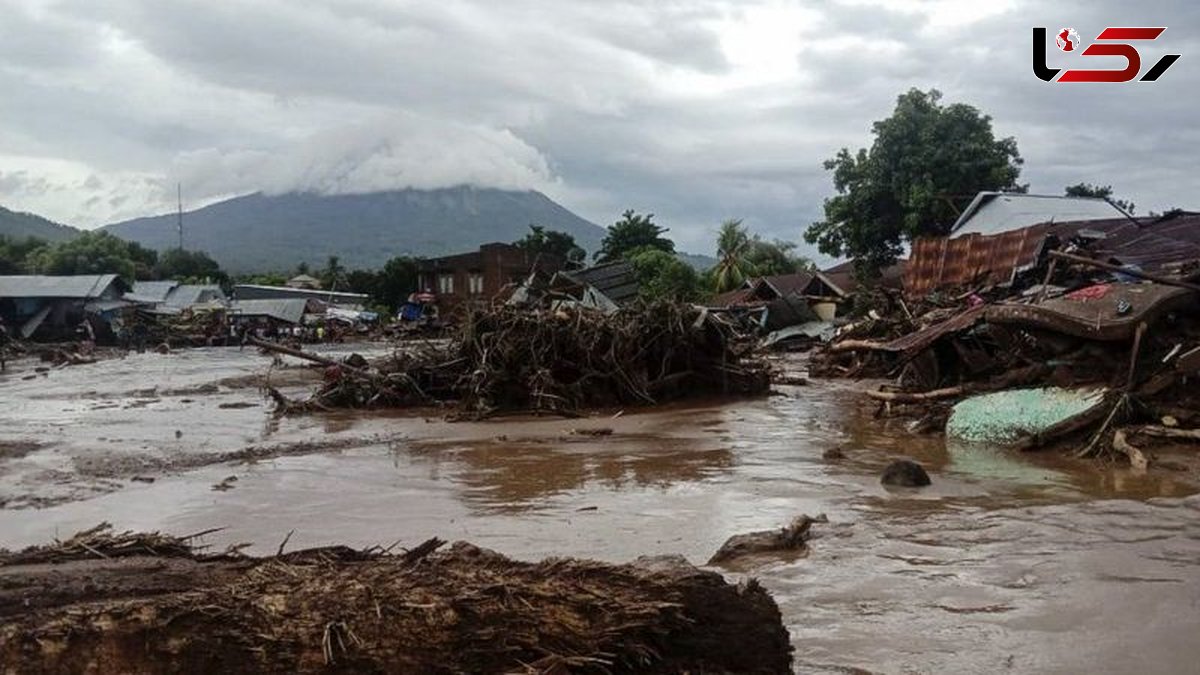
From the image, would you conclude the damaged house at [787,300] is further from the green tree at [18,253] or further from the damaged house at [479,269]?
the green tree at [18,253]

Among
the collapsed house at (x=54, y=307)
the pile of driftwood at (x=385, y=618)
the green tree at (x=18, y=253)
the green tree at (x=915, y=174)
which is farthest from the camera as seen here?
the green tree at (x=18, y=253)

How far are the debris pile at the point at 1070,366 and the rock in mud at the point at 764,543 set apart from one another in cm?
413

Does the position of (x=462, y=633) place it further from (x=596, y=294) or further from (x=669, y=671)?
(x=596, y=294)

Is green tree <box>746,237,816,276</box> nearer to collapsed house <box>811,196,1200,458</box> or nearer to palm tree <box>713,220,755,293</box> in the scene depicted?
palm tree <box>713,220,755,293</box>

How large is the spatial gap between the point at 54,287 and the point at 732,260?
35.7 m

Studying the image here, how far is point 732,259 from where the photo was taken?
58.0 meters

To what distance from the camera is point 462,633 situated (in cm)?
311

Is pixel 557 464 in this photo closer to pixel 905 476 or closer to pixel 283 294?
pixel 905 476

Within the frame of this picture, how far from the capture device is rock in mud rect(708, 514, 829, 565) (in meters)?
5.67

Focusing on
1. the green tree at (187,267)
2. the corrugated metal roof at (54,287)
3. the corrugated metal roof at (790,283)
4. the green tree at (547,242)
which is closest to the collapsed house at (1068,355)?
the corrugated metal roof at (790,283)

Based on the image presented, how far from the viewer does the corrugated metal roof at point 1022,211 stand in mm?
27703

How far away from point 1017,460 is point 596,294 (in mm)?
18089

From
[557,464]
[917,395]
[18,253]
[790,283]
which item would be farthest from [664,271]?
[18,253]

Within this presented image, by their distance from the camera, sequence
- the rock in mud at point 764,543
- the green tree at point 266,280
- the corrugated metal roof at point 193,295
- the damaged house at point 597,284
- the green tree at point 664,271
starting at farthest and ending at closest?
the green tree at point 266,280, the corrugated metal roof at point 193,295, the green tree at point 664,271, the damaged house at point 597,284, the rock in mud at point 764,543
